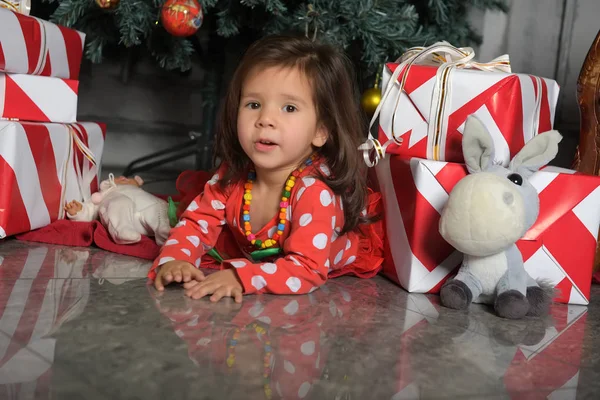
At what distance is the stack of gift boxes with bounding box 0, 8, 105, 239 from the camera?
137 cm

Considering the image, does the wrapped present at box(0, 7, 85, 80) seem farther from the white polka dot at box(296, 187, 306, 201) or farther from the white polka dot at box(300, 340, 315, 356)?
the white polka dot at box(300, 340, 315, 356)

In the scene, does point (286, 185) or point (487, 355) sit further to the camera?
point (286, 185)

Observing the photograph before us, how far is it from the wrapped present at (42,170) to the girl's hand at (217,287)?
482 mm

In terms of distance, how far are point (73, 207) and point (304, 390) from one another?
3.31ft

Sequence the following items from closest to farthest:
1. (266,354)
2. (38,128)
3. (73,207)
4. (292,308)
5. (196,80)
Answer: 1. (266,354)
2. (292,308)
3. (38,128)
4. (73,207)
5. (196,80)

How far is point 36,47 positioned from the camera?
57.9 inches

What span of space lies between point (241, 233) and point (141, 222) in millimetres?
285

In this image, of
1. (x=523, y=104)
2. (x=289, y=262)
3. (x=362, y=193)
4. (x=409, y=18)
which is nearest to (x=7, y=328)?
(x=289, y=262)

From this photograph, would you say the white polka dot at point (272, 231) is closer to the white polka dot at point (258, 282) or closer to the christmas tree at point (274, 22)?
the white polka dot at point (258, 282)

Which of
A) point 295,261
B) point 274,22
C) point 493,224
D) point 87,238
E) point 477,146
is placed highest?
point 274,22

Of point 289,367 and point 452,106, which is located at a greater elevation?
point 452,106

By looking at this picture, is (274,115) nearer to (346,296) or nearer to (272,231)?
(272,231)

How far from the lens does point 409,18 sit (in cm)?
185

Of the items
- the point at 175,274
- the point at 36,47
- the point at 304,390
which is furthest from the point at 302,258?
the point at 36,47
